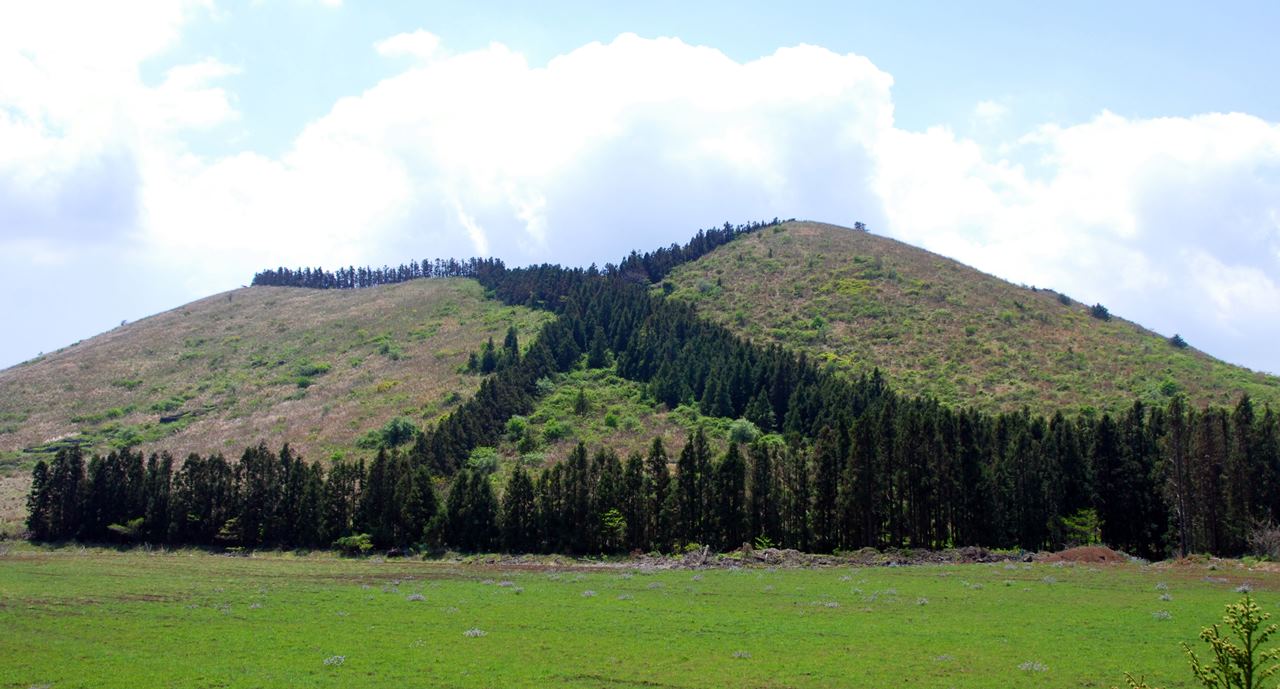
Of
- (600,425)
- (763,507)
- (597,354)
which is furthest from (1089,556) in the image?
(597,354)

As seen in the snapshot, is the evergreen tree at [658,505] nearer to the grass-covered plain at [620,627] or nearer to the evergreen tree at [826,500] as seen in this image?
the evergreen tree at [826,500]

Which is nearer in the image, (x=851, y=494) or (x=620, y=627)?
(x=620, y=627)

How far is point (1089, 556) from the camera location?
53375mm

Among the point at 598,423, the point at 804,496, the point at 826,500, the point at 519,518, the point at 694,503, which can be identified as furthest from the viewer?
the point at 598,423

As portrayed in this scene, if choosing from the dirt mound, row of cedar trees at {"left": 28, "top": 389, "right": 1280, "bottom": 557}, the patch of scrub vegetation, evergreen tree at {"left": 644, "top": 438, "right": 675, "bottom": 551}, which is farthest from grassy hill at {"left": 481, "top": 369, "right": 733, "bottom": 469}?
the dirt mound

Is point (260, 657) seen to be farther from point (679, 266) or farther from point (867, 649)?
point (679, 266)

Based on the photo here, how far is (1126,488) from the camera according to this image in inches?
2584

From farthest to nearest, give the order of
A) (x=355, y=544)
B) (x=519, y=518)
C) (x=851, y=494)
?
1. (x=355, y=544)
2. (x=519, y=518)
3. (x=851, y=494)

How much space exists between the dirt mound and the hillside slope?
80.0 m

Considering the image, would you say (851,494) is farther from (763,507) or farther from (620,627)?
(620,627)

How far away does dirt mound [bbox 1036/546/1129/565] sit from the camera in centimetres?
5309

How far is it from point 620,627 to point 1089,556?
3752cm

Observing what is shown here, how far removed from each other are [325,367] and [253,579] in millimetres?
108949

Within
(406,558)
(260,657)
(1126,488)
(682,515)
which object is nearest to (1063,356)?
(1126,488)
